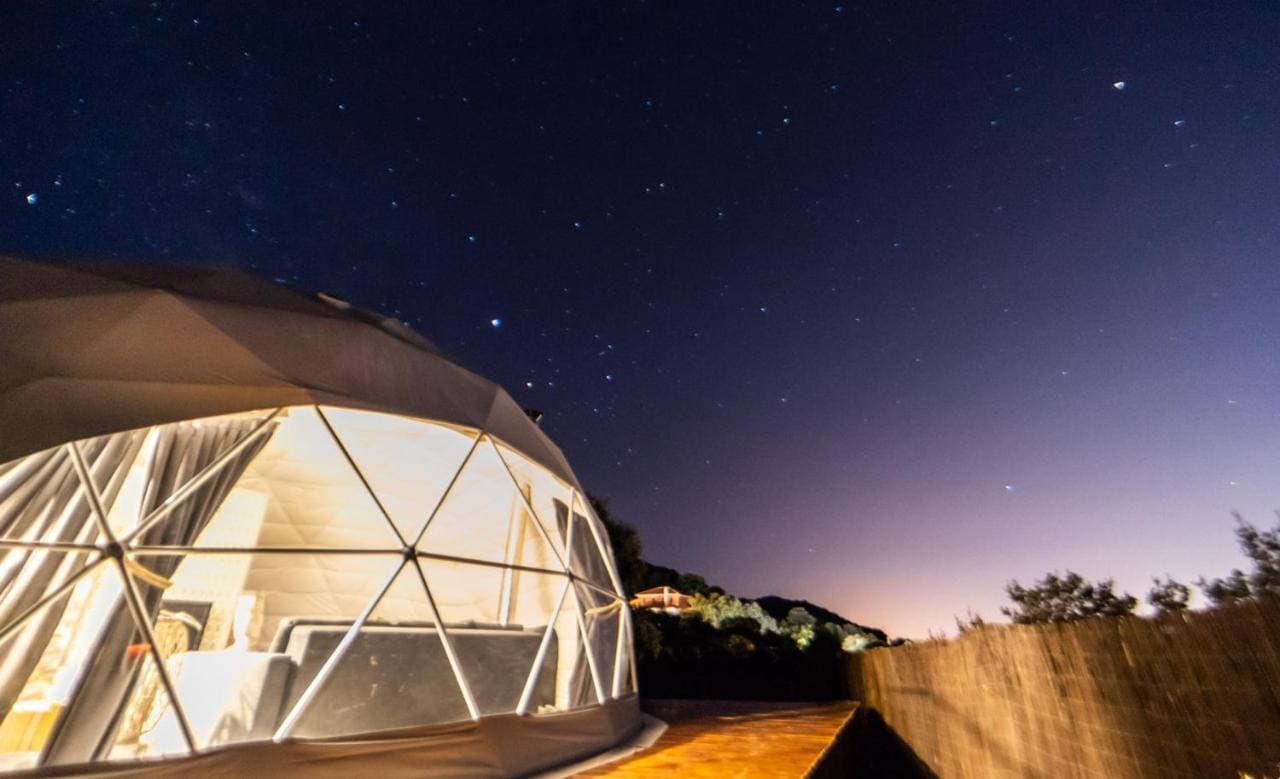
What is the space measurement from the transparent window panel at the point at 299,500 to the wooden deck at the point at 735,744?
12.7 feet

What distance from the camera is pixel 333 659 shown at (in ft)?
12.2

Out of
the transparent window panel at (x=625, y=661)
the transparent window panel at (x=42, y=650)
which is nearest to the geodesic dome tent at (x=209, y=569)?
the transparent window panel at (x=42, y=650)

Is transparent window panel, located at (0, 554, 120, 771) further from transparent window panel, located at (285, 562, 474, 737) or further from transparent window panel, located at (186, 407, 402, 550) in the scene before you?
transparent window panel, located at (186, 407, 402, 550)

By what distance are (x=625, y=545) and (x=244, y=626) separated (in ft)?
27.0

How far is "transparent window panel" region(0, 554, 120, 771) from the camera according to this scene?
9.61ft

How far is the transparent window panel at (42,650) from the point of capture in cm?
293

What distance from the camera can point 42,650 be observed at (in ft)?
10.0

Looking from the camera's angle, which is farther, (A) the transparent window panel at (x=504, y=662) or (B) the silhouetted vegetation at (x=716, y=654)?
(B) the silhouetted vegetation at (x=716, y=654)

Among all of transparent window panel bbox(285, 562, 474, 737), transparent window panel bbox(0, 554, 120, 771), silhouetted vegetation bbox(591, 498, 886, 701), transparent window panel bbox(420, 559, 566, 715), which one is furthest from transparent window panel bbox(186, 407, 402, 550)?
silhouetted vegetation bbox(591, 498, 886, 701)

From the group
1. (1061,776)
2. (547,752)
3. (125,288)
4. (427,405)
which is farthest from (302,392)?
(1061,776)

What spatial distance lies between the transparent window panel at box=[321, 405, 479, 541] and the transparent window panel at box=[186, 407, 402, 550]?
0.26 metres

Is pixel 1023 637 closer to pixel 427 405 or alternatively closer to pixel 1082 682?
pixel 1082 682

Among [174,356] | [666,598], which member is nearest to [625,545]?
[174,356]

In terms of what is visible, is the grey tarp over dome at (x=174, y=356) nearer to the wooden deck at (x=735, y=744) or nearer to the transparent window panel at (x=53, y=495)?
the transparent window panel at (x=53, y=495)
